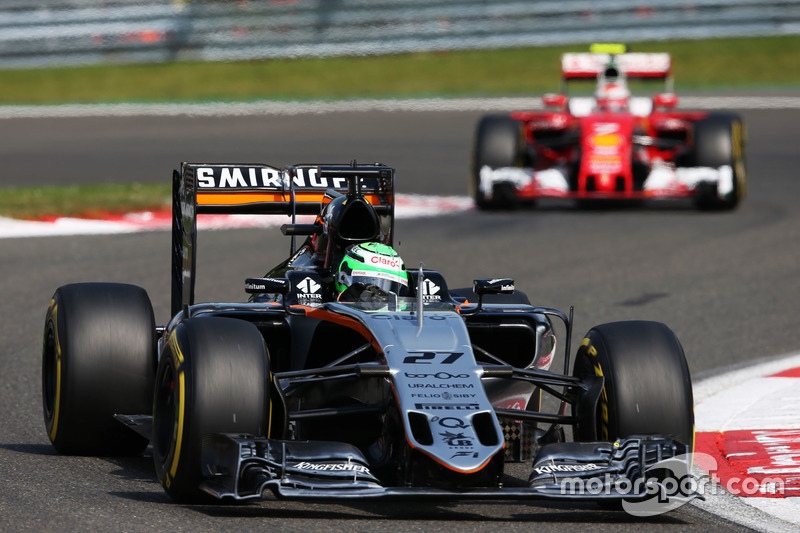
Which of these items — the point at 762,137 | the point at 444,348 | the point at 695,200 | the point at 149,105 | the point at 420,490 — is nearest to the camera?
the point at 420,490

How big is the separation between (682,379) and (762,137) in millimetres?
18207

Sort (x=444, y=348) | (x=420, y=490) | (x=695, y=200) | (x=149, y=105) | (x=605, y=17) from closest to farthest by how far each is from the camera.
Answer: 1. (x=420, y=490)
2. (x=444, y=348)
3. (x=695, y=200)
4. (x=149, y=105)
5. (x=605, y=17)

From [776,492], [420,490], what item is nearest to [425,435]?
[420,490]

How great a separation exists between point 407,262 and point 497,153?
382 centimetres

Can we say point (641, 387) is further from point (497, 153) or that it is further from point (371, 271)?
point (497, 153)

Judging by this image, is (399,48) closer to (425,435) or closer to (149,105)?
(149,105)

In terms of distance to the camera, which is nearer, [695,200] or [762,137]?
[695,200]

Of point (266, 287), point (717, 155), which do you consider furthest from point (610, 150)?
point (266, 287)

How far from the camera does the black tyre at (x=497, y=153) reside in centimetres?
1689

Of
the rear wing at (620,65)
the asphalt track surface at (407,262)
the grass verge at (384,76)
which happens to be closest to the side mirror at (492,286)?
the asphalt track surface at (407,262)

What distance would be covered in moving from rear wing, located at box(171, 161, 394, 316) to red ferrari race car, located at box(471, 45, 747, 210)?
8.62m

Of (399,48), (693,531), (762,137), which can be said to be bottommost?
(693,531)

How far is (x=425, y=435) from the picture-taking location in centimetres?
544

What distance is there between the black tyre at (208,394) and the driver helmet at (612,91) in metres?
12.4
